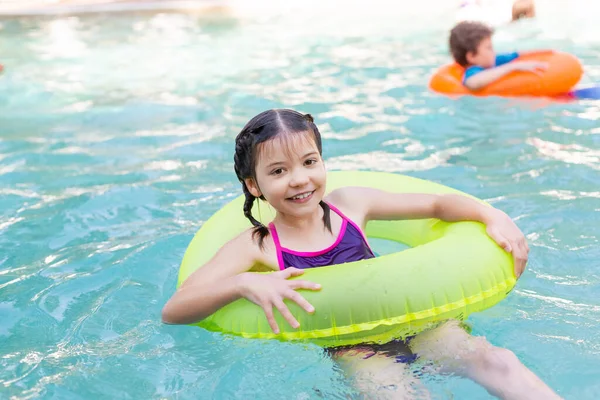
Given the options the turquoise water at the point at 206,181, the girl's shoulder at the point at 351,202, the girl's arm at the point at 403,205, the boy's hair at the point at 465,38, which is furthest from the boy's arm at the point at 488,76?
the girl's shoulder at the point at 351,202

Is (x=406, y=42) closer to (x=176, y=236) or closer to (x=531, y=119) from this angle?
(x=531, y=119)

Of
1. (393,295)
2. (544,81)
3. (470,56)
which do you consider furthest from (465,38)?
(393,295)

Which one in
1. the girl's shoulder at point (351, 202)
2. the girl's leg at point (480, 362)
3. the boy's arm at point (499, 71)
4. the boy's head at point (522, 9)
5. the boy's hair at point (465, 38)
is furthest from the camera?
the boy's head at point (522, 9)

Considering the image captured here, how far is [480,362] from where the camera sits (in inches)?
103

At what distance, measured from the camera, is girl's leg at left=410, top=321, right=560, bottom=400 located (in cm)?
246

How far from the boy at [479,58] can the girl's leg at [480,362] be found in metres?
4.19

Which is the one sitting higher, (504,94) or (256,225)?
(256,225)

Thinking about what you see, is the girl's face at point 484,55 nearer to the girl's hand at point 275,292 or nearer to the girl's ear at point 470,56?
the girl's ear at point 470,56

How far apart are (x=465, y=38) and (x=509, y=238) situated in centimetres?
424

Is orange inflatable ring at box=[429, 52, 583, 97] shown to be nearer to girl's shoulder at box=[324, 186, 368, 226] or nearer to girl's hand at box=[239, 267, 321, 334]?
girl's shoulder at box=[324, 186, 368, 226]

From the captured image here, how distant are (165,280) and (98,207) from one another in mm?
1136

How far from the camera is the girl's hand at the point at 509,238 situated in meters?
2.91

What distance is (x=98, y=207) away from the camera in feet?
15.1

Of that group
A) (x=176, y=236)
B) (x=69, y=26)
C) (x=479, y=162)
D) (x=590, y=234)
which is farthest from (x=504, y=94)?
(x=69, y=26)
